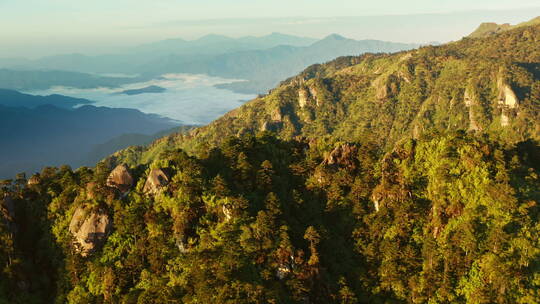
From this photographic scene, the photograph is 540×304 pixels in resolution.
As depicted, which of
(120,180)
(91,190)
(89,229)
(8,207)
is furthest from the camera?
(8,207)

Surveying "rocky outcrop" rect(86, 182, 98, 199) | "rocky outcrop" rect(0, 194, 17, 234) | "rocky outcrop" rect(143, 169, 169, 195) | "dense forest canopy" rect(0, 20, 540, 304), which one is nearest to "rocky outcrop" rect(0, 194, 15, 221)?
"rocky outcrop" rect(0, 194, 17, 234)

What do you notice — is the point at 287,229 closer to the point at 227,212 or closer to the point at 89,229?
the point at 227,212

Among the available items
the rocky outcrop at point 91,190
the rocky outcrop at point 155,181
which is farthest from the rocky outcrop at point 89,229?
the rocky outcrop at point 155,181

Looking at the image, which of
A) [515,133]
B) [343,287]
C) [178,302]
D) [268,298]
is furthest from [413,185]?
[515,133]

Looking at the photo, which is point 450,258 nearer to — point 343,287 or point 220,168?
point 343,287

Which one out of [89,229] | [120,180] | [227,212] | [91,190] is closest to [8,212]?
[91,190]
